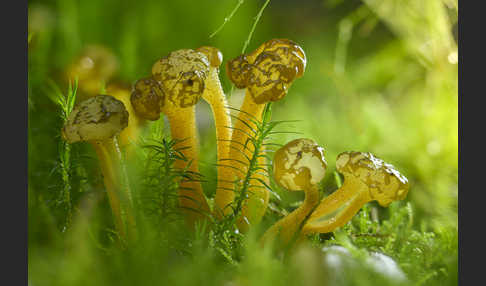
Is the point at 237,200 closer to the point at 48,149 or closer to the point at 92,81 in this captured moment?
the point at 48,149

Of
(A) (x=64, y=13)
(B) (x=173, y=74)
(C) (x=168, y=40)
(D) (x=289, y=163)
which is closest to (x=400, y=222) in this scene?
(D) (x=289, y=163)

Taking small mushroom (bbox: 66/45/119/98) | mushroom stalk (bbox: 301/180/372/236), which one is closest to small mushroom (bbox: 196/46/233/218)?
mushroom stalk (bbox: 301/180/372/236)

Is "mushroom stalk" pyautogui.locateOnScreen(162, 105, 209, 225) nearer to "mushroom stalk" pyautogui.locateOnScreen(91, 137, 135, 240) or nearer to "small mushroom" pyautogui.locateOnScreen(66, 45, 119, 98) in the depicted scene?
"mushroom stalk" pyautogui.locateOnScreen(91, 137, 135, 240)

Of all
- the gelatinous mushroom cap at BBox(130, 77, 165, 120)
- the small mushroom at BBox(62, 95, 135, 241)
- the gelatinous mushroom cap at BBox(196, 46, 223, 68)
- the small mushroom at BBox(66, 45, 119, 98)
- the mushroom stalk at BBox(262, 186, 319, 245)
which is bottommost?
the mushroom stalk at BBox(262, 186, 319, 245)

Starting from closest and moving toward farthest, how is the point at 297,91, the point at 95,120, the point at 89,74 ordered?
the point at 95,120, the point at 89,74, the point at 297,91

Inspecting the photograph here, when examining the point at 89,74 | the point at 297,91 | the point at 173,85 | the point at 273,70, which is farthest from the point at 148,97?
the point at 297,91

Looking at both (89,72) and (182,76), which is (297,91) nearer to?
(89,72)
